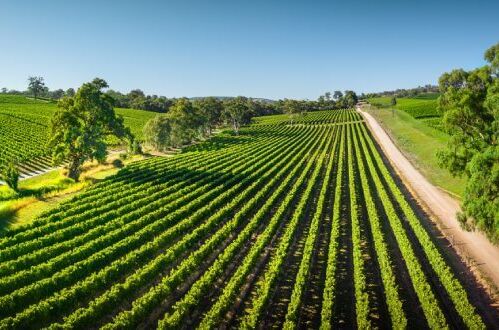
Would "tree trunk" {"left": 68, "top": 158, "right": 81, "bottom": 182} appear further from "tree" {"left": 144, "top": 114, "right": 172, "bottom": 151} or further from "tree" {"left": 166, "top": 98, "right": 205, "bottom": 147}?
"tree" {"left": 166, "top": 98, "right": 205, "bottom": 147}

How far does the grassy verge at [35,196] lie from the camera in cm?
3534

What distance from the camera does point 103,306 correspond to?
2095cm

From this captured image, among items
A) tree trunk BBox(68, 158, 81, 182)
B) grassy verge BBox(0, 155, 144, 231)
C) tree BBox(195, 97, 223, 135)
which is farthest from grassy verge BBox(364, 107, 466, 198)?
tree BBox(195, 97, 223, 135)

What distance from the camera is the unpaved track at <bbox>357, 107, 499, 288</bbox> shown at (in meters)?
26.4

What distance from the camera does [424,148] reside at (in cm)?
6906

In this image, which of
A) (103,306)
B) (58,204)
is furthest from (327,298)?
(58,204)

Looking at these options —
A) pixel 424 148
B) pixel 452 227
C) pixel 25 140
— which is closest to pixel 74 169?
pixel 25 140

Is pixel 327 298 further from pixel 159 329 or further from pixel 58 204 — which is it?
pixel 58 204

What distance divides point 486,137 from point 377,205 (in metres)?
11.8

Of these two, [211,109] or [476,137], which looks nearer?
[476,137]

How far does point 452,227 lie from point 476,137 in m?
8.12

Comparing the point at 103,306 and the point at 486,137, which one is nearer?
the point at 103,306

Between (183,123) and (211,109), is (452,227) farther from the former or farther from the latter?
(211,109)

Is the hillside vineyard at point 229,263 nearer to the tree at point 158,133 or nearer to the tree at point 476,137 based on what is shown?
the tree at point 476,137
